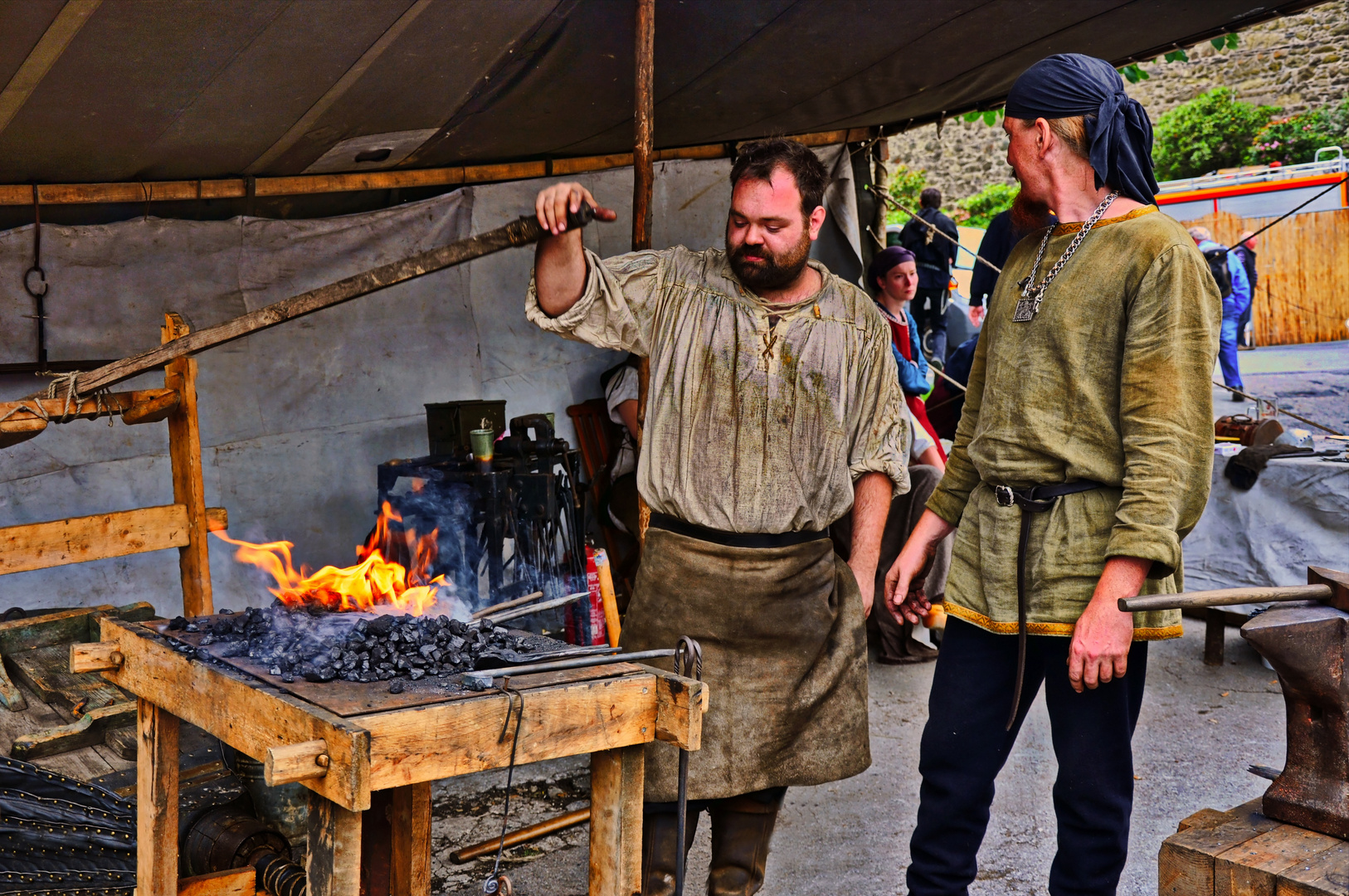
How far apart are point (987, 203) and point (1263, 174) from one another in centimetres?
510

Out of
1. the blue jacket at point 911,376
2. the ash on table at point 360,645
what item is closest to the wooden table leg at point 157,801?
the ash on table at point 360,645

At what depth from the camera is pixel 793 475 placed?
2.60m

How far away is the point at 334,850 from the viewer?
1.73m

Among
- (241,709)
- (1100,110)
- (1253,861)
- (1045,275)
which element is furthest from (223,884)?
(1100,110)

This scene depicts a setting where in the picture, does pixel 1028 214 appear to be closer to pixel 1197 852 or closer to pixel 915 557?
pixel 915 557

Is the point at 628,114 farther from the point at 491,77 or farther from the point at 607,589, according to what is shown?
the point at 607,589

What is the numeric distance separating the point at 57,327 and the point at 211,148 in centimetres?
111

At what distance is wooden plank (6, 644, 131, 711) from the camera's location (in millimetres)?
3428

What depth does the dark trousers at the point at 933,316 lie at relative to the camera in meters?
7.98

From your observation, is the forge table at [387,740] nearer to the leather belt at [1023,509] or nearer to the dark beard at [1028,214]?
the leather belt at [1023,509]

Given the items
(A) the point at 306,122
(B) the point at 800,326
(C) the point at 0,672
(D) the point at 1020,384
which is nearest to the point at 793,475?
(B) the point at 800,326

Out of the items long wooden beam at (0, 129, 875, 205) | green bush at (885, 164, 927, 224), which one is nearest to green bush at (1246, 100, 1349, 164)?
green bush at (885, 164, 927, 224)

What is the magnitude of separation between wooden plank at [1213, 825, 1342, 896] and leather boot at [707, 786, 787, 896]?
1.18m

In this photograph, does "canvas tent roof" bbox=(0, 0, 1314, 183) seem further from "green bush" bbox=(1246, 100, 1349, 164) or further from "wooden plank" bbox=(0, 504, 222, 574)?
"green bush" bbox=(1246, 100, 1349, 164)
